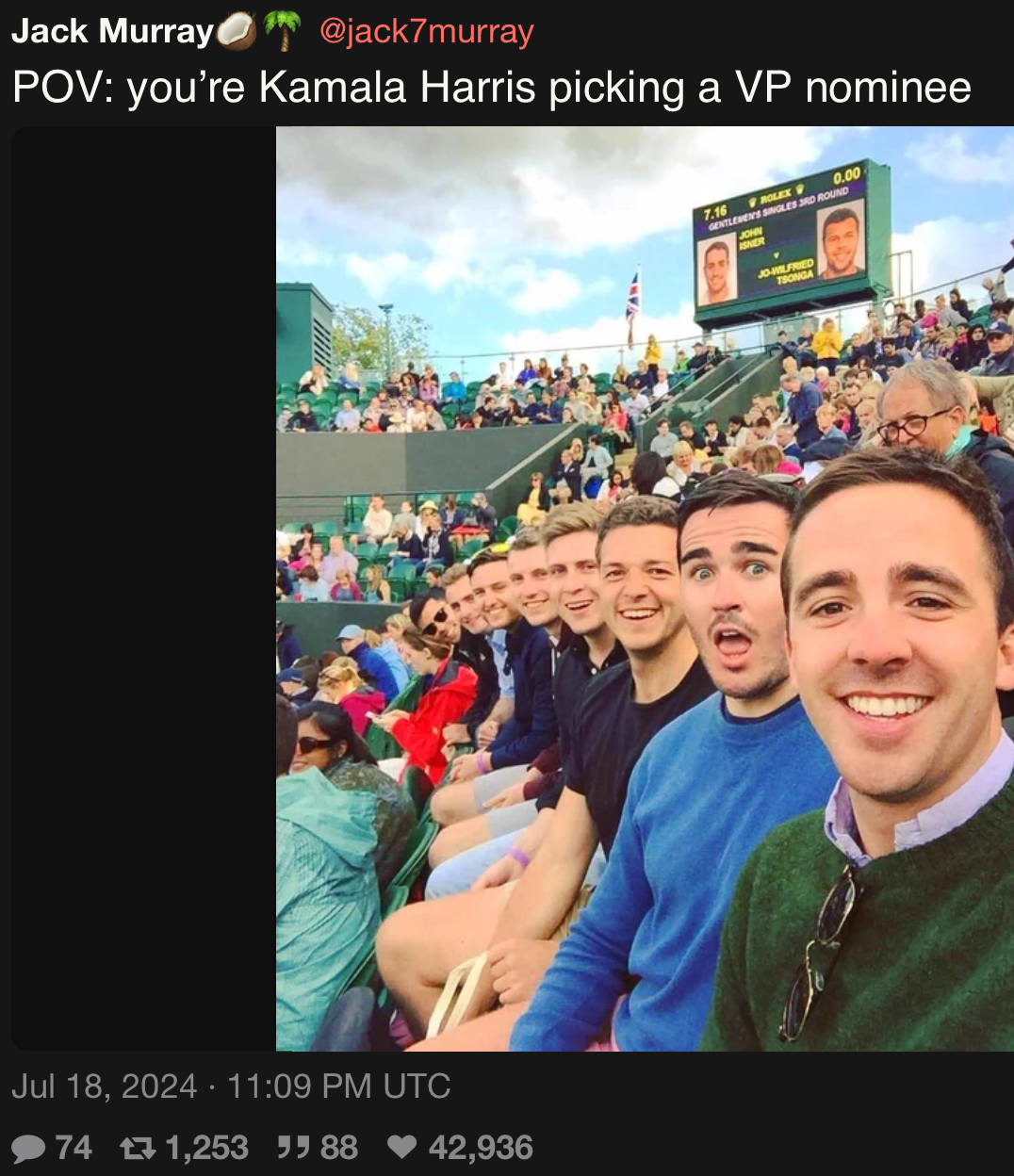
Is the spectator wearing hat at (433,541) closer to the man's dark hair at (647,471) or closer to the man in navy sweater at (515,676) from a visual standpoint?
the man in navy sweater at (515,676)

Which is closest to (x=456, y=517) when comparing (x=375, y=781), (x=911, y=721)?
(x=375, y=781)

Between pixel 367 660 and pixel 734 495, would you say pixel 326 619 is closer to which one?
pixel 367 660

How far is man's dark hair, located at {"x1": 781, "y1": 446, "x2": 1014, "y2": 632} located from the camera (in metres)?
2.35

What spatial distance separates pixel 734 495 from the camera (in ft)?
8.43

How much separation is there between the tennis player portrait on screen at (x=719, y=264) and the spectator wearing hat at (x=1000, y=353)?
2.20 ft

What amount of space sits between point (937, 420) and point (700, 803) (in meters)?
1.07

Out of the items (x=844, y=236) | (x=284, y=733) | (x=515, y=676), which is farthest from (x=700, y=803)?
(x=844, y=236)

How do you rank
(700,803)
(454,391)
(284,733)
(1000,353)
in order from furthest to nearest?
(454,391) < (284,733) < (1000,353) < (700,803)

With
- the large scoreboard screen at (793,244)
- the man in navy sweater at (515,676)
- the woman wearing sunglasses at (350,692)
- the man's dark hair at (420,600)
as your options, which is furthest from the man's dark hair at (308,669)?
the large scoreboard screen at (793,244)

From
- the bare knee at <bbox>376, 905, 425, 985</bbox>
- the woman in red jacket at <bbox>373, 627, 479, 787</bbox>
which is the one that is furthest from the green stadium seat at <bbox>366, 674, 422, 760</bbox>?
the bare knee at <bbox>376, 905, 425, 985</bbox>

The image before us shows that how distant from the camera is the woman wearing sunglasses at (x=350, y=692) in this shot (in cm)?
298
